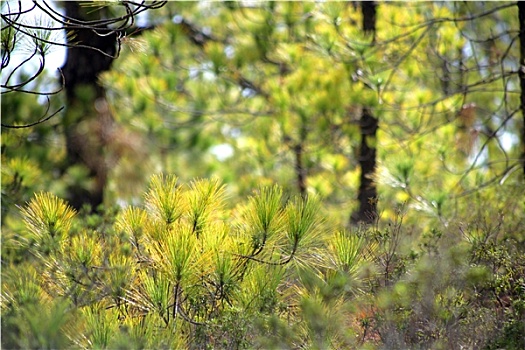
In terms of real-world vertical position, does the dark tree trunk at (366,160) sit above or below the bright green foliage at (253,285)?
above

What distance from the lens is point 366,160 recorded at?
208 inches

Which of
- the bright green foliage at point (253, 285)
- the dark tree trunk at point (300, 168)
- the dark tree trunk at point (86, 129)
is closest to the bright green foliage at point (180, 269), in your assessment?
the bright green foliage at point (253, 285)

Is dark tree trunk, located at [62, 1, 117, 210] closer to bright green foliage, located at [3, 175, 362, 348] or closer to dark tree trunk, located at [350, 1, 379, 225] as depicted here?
dark tree trunk, located at [350, 1, 379, 225]

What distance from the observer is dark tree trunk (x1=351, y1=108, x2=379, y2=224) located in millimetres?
5090

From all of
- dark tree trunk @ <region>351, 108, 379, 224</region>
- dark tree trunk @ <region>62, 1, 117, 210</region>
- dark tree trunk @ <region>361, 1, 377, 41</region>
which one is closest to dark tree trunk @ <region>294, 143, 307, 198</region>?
dark tree trunk @ <region>351, 108, 379, 224</region>

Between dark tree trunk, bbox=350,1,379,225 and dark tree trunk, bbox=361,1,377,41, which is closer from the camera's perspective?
dark tree trunk, bbox=350,1,379,225

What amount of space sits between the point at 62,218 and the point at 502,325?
176 centimetres

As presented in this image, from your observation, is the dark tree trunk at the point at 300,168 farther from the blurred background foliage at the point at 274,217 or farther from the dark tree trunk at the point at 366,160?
the dark tree trunk at the point at 366,160

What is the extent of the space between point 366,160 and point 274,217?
2682 mm

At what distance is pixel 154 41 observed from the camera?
5754mm

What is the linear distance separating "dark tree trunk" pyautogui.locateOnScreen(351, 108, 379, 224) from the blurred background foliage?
0.9 inches

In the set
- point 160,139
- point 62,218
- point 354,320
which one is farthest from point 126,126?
point 354,320

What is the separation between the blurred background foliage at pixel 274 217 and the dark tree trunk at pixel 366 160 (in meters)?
0.02

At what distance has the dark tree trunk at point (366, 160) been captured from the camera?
509 cm
